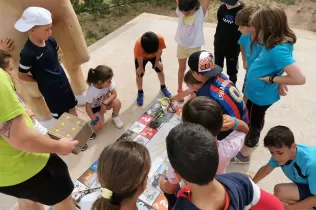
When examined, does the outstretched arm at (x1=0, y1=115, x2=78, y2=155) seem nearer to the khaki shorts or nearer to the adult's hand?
the adult's hand

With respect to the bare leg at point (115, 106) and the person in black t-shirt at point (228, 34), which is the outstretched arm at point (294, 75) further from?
the bare leg at point (115, 106)

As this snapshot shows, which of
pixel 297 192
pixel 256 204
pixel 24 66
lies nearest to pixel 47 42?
pixel 24 66

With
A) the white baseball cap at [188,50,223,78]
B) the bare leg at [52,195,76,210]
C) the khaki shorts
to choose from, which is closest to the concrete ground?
the khaki shorts

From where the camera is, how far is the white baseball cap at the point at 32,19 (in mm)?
2527

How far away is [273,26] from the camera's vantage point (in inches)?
89.5

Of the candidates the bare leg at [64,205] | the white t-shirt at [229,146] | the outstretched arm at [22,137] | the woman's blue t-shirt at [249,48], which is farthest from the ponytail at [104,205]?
the woman's blue t-shirt at [249,48]

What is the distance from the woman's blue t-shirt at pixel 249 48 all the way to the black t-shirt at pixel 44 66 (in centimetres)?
189

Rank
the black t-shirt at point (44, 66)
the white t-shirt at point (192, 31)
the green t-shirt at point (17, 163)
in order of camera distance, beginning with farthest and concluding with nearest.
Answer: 1. the white t-shirt at point (192, 31)
2. the black t-shirt at point (44, 66)
3. the green t-shirt at point (17, 163)

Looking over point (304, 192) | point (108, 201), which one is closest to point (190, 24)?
point (304, 192)

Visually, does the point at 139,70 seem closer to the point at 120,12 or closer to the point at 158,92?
the point at 158,92

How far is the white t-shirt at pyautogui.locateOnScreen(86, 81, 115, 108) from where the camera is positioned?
3.13 metres

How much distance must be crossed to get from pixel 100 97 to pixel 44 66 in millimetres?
734

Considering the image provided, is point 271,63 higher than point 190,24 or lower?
higher

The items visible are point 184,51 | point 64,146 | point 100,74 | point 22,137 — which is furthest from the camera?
point 184,51
